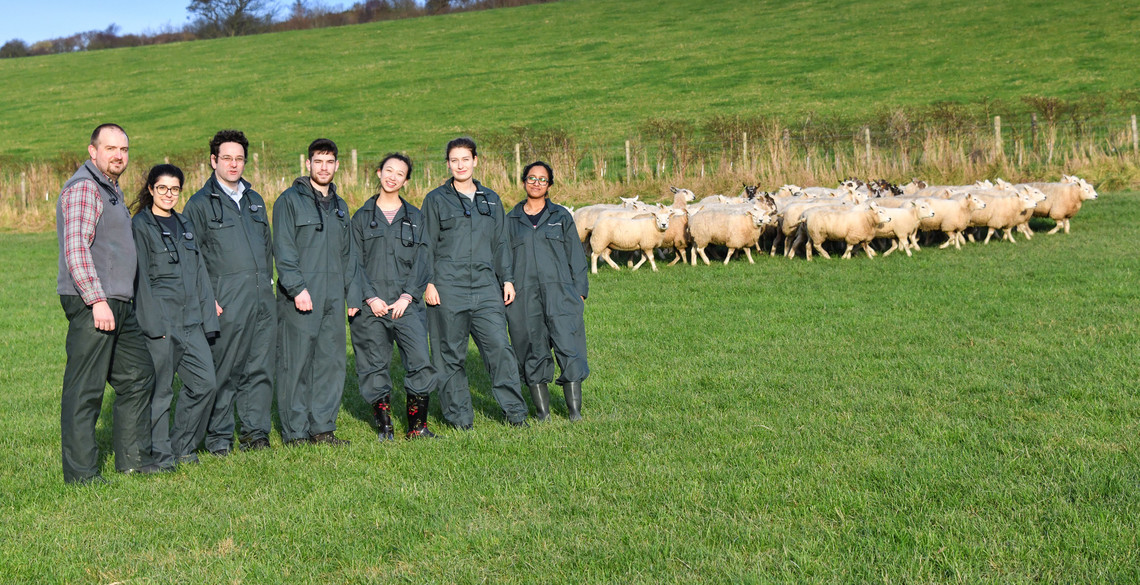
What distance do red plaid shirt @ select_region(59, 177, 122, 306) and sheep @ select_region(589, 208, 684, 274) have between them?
1127 cm

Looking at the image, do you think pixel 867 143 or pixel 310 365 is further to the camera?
pixel 867 143

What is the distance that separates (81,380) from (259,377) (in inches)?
53.6

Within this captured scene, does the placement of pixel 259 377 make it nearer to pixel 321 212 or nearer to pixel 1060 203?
pixel 321 212

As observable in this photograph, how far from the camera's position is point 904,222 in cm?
1688

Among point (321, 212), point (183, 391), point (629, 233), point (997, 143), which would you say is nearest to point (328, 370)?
point (183, 391)

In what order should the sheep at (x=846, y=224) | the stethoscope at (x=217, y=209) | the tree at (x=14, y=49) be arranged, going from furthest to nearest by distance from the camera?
the tree at (x=14, y=49)
the sheep at (x=846, y=224)
the stethoscope at (x=217, y=209)

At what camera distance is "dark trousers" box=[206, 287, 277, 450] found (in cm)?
658

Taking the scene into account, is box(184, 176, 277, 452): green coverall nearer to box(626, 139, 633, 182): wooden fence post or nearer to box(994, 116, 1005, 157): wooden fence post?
box(626, 139, 633, 182): wooden fence post

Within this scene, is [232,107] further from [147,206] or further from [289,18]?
[147,206]

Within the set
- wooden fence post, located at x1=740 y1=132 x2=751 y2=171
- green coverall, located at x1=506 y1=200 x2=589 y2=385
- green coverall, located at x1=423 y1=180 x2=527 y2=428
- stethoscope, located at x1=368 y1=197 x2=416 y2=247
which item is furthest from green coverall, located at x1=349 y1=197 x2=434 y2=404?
wooden fence post, located at x1=740 y1=132 x2=751 y2=171

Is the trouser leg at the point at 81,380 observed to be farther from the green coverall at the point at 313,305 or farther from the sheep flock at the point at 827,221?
the sheep flock at the point at 827,221

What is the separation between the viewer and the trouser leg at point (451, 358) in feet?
23.1

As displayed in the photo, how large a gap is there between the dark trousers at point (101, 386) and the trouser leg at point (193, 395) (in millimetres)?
282

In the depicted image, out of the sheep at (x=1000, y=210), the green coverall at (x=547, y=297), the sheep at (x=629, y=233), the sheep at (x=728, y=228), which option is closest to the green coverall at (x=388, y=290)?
the green coverall at (x=547, y=297)
